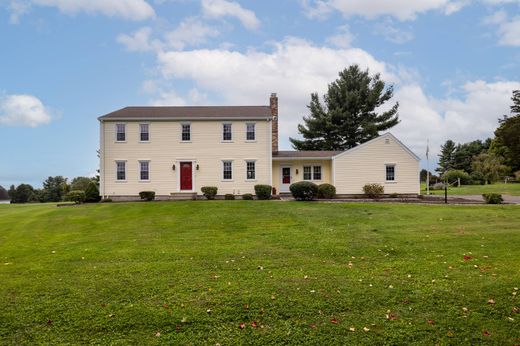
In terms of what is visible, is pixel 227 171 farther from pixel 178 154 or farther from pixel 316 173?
pixel 316 173

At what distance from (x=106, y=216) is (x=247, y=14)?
11395mm

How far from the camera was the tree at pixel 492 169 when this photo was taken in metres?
49.8

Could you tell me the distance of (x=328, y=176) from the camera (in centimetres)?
2869

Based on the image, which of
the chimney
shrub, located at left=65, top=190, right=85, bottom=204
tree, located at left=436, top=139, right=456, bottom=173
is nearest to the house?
the chimney

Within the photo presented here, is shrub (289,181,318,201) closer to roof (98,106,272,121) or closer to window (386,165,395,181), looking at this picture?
roof (98,106,272,121)

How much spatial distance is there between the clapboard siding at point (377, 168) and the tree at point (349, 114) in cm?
1672

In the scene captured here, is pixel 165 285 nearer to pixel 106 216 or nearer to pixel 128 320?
pixel 128 320

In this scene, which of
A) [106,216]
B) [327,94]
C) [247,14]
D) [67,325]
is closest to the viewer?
[67,325]

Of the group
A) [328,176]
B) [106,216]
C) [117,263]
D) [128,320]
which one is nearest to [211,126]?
[328,176]

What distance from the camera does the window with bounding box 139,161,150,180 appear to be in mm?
26500

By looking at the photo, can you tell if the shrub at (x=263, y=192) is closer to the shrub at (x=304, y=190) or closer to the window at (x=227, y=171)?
the shrub at (x=304, y=190)

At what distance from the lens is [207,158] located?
26703 mm

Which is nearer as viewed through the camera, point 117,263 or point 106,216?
point 117,263

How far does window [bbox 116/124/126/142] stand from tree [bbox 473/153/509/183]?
4790 cm
